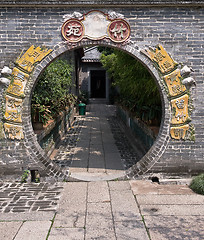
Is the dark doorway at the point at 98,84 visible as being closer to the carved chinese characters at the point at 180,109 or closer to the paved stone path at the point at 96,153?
the paved stone path at the point at 96,153

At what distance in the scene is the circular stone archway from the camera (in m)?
4.90

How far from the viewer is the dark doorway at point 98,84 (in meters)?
22.5

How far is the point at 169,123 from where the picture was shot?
5.04 m

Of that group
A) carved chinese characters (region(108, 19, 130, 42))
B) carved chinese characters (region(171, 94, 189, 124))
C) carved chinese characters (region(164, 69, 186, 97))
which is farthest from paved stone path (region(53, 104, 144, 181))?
carved chinese characters (region(108, 19, 130, 42))

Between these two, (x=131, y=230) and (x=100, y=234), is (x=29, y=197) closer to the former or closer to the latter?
(x=100, y=234)

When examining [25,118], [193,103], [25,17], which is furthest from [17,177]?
[193,103]

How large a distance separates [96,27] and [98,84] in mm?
17795

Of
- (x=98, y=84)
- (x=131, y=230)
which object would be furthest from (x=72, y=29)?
(x=98, y=84)

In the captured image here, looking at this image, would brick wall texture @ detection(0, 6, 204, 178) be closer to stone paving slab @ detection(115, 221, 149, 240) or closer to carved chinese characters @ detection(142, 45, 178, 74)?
carved chinese characters @ detection(142, 45, 178, 74)

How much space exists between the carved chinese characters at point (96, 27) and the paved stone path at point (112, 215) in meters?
2.79

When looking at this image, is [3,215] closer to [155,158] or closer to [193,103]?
[155,158]

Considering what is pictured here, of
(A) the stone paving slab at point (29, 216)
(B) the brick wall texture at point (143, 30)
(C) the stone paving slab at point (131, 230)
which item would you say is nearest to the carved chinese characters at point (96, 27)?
(B) the brick wall texture at point (143, 30)

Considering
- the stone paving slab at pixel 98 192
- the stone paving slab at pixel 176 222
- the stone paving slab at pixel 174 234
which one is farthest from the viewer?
the stone paving slab at pixel 98 192

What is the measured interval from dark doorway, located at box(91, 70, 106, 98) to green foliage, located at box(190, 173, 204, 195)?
18.3m
